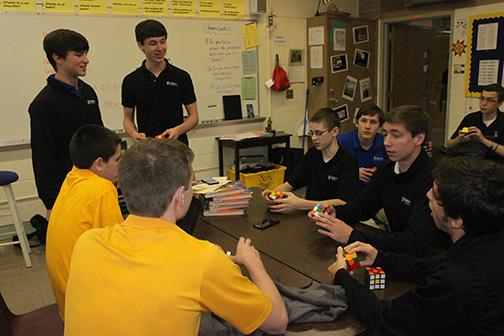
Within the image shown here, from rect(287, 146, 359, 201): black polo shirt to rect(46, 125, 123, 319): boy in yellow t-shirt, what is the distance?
1.31m

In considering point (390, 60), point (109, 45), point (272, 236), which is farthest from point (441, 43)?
point (272, 236)

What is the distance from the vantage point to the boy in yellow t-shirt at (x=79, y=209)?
1.60 meters

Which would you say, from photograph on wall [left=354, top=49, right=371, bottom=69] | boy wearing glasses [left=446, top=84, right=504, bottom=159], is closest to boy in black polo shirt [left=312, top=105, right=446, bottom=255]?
boy wearing glasses [left=446, top=84, right=504, bottom=159]

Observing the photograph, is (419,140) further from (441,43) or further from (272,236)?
(441,43)

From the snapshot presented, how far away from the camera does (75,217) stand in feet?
5.22

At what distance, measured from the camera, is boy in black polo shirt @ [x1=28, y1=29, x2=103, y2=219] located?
238cm

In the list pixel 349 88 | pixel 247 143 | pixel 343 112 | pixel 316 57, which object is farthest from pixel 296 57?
pixel 247 143

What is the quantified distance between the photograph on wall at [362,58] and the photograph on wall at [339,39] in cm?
28

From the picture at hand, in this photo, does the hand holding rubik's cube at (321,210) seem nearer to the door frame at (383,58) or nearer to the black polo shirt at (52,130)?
the black polo shirt at (52,130)

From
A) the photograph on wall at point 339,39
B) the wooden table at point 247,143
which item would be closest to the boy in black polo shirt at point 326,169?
the wooden table at point 247,143

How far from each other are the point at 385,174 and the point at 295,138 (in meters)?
3.54

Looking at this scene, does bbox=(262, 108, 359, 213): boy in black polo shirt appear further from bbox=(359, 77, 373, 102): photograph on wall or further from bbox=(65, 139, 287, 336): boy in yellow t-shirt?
bbox=(359, 77, 373, 102): photograph on wall

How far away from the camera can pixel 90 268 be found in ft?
3.50

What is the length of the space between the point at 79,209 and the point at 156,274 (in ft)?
2.37
